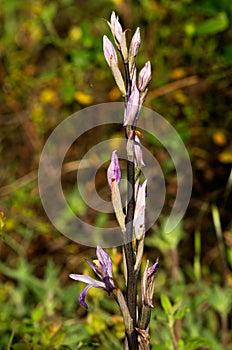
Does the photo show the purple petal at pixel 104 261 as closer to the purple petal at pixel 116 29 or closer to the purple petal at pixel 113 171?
the purple petal at pixel 113 171

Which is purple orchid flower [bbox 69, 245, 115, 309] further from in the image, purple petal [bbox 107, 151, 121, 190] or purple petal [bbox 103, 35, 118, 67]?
purple petal [bbox 103, 35, 118, 67]

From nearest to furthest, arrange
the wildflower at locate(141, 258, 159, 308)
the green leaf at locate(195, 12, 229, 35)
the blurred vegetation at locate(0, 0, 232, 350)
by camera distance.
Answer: the wildflower at locate(141, 258, 159, 308), the blurred vegetation at locate(0, 0, 232, 350), the green leaf at locate(195, 12, 229, 35)

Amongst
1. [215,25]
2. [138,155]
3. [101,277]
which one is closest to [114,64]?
[138,155]

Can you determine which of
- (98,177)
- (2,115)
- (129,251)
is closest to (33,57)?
(2,115)

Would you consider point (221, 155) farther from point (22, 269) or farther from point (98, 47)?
point (22, 269)

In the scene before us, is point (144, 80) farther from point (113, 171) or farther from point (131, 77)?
point (113, 171)

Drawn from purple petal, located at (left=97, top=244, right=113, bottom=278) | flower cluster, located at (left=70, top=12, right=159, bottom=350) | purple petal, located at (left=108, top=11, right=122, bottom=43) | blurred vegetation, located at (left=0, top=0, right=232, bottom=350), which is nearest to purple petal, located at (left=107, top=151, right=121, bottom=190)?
flower cluster, located at (left=70, top=12, right=159, bottom=350)

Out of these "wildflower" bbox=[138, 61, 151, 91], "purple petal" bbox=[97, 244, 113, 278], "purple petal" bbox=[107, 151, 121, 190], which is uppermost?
"wildflower" bbox=[138, 61, 151, 91]

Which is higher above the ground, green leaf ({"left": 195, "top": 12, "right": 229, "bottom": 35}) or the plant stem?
green leaf ({"left": 195, "top": 12, "right": 229, "bottom": 35})

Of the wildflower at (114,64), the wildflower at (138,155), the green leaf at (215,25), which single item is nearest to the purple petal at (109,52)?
the wildflower at (114,64)
